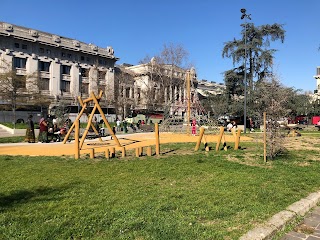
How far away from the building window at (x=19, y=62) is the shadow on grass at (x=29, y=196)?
50270 mm

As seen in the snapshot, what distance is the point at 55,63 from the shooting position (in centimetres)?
5612

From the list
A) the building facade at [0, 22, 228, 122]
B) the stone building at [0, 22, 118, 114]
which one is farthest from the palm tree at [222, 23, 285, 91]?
the stone building at [0, 22, 118, 114]

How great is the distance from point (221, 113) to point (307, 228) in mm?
38931

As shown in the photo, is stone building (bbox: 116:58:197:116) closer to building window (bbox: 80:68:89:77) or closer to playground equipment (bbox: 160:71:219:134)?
building window (bbox: 80:68:89:77)

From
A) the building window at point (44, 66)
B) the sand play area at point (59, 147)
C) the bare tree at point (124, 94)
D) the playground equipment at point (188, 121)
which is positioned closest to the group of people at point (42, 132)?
the sand play area at point (59, 147)

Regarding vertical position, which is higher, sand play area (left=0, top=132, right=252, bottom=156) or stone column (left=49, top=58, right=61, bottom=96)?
stone column (left=49, top=58, right=61, bottom=96)

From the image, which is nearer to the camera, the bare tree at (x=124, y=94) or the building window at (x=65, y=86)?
the bare tree at (x=124, y=94)

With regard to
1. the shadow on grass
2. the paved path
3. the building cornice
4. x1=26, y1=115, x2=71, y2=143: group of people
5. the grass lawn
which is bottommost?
the paved path

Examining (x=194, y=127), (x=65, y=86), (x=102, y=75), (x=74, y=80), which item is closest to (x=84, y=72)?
(x=74, y=80)

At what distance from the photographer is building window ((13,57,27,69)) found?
50594 millimetres

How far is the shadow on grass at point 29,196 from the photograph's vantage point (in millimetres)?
5051

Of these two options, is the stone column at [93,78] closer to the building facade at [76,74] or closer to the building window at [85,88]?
the building facade at [76,74]

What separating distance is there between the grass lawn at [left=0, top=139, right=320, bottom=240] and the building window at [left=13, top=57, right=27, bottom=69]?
4663 centimetres

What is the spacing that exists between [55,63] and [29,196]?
54.5 meters
